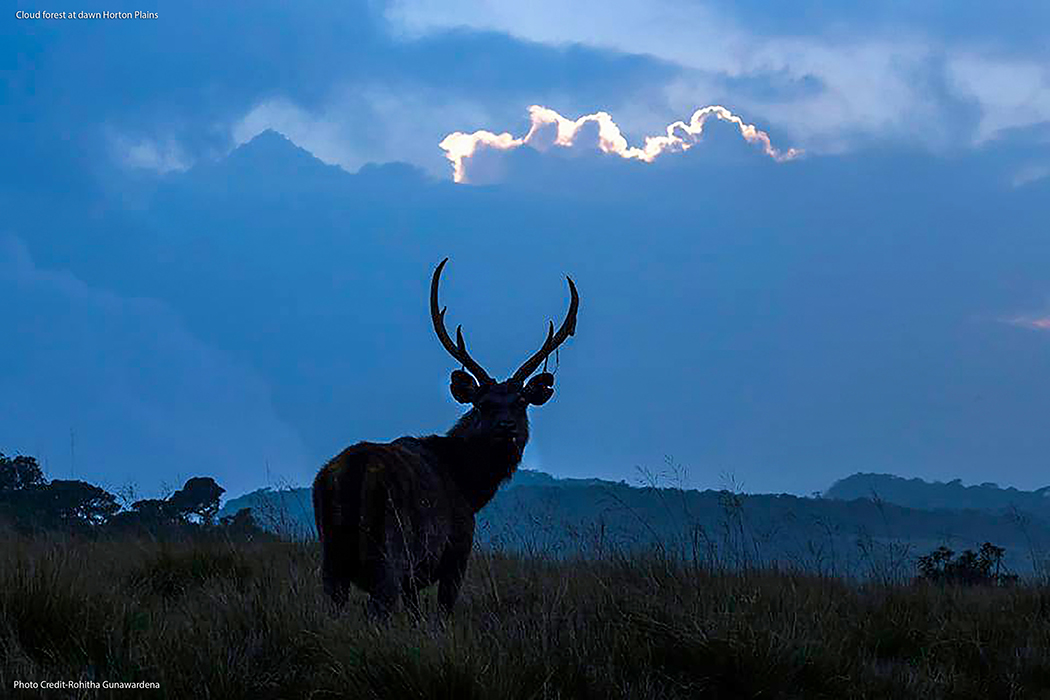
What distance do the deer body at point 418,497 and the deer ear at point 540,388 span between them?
0.18ft

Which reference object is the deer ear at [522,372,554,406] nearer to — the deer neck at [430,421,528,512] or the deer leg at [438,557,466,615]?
the deer neck at [430,421,528,512]

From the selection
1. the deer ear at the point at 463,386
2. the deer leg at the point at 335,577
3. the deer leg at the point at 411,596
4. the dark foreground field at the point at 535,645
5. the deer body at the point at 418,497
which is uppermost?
the deer ear at the point at 463,386

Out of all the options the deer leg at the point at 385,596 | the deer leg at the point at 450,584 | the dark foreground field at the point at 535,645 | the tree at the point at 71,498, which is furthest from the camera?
the tree at the point at 71,498

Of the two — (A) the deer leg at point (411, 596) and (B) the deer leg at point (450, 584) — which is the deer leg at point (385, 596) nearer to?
(A) the deer leg at point (411, 596)

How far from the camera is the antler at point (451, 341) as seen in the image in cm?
749

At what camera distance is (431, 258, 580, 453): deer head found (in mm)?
7090

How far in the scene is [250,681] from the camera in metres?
4.04

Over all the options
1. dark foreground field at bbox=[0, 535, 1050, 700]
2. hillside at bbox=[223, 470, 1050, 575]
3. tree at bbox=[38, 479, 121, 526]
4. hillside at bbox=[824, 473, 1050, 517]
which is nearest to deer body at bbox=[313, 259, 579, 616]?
dark foreground field at bbox=[0, 535, 1050, 700]

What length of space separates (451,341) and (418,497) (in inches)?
91.9

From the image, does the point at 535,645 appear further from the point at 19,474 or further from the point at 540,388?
the point at 19,474

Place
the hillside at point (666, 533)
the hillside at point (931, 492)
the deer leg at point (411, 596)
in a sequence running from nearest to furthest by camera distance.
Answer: the deer leg at point (411, 596), the hillside at point (666, 533), the hillside at point (931, 492)

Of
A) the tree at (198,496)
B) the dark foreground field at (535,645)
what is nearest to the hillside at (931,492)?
the tree at (198,496)

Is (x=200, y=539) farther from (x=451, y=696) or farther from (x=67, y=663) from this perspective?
(x=451, y=696)

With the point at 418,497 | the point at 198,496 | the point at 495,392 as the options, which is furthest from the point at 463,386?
the point at 198,496
